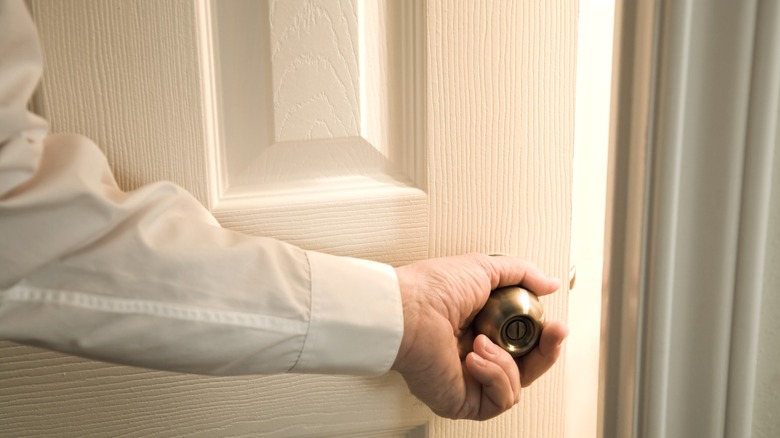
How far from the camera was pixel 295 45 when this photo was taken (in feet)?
2.10

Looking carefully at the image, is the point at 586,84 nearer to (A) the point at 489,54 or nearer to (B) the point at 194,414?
(A) the point at 489,54

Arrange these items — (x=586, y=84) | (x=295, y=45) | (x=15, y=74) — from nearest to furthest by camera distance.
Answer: (x=15, y=74) → (x=295, y=45) → (x=586, y=84)

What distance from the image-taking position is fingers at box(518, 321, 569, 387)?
673 mm

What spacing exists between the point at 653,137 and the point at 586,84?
1.04 ft

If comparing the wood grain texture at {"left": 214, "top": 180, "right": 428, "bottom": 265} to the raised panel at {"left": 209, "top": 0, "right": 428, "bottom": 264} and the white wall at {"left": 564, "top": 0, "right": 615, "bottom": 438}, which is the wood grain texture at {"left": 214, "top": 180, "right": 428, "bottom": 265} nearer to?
the raised panel at {"left": 209, "top": 0, "right": 428, "bottom": 264}

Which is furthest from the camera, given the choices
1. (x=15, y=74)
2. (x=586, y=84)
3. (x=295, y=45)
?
(x=586, y=84)

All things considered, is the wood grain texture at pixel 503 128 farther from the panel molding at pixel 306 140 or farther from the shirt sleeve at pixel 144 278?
the shirt sleeve at pixel 144 278

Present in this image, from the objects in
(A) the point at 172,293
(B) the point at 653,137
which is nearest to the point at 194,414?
(A) the point at 172,293

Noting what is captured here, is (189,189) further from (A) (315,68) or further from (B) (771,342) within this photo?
(B) (771,342)

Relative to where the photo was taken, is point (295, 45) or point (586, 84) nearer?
point (295, 45)

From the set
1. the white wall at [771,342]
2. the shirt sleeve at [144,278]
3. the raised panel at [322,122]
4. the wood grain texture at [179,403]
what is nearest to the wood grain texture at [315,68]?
the raised panel at [322,122]

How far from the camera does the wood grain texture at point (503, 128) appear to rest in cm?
66

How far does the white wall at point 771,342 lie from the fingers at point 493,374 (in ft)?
0.60

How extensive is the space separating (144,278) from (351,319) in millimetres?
153
